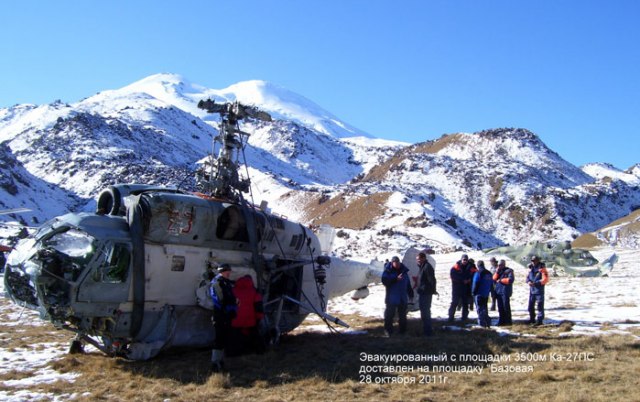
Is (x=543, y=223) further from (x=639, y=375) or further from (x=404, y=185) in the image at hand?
(x=639, y=375)

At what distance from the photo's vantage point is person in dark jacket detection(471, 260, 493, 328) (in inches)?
532

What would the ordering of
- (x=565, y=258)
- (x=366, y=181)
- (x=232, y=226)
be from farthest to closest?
(x=366, y=181) → (x=565, y=258) → (x=232, y=226)

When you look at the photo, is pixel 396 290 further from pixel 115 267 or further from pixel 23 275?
pixel 23 275

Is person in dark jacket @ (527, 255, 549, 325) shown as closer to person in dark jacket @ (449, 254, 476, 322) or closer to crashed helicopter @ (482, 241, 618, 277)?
person in dark jacket @ (449, 254, 476, 322)

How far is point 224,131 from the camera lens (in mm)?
11477

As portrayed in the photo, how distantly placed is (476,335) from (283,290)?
4666 millimetres

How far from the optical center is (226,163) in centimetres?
1151

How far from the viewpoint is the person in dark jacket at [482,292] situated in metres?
13.5

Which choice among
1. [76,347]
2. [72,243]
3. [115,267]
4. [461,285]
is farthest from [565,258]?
[72,243]

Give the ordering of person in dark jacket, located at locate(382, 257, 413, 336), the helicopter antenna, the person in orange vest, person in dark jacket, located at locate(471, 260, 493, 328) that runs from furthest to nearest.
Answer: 1. person in dark jacket, located at locate(471, 260, 493, 328)
2. person in dark jacket, located at locate(382, 257, 413, 336)
3. the helicopter antenna
4. the person in orange vest

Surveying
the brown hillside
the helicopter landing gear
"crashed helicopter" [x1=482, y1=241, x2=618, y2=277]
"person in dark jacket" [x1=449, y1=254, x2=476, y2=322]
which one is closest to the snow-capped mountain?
the brown hillside

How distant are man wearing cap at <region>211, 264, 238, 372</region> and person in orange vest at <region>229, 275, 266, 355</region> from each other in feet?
0.86

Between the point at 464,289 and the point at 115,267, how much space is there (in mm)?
9620

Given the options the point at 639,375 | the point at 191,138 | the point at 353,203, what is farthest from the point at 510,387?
the point at 191,138
